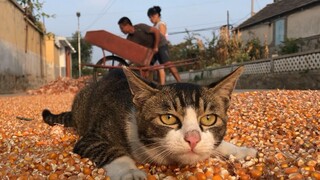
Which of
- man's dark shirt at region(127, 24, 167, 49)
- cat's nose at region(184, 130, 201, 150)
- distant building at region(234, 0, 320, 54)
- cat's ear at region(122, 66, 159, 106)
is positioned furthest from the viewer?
distant building at region(234, 0, 320, 54)

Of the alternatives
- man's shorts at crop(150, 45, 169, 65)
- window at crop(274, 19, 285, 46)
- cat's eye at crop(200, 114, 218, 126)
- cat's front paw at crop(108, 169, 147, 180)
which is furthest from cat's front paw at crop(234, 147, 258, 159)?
window at crop(274, 19, 285, 46)

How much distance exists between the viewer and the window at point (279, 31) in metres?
19.5

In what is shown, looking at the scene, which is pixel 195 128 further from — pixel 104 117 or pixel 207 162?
pixel 104 117

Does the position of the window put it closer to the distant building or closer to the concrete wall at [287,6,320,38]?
the distant building

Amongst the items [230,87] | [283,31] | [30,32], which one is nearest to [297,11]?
[283,31]

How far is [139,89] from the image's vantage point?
2.15 metres

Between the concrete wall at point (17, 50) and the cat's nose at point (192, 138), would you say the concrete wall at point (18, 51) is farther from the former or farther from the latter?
the cat's nose at point (192, 138)

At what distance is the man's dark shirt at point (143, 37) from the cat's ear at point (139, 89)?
196 inches

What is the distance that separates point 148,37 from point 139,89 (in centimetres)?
514

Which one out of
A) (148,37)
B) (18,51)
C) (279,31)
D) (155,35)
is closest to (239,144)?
(155,35)

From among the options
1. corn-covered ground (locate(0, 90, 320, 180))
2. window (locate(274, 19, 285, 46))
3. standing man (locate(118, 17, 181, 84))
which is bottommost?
corn-covered ground (locate(0, 90, 320, 180))

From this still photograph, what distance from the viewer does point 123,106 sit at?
251 cm

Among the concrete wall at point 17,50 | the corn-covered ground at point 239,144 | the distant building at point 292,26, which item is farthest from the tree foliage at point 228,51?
the corn-covered ground at point 239,144

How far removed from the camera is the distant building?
1633 centimetres
